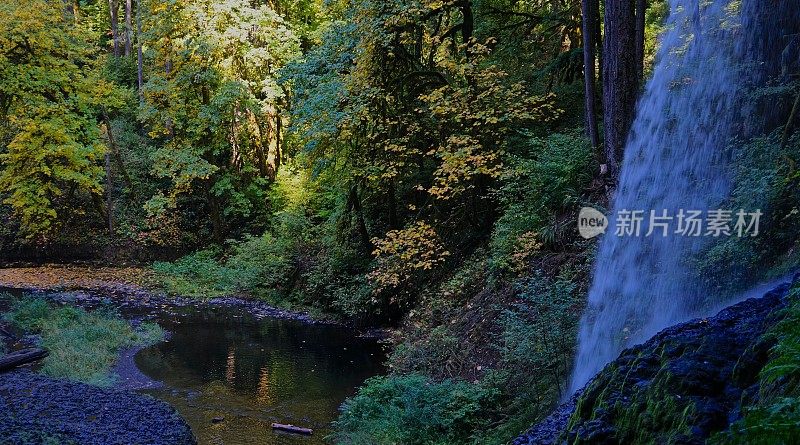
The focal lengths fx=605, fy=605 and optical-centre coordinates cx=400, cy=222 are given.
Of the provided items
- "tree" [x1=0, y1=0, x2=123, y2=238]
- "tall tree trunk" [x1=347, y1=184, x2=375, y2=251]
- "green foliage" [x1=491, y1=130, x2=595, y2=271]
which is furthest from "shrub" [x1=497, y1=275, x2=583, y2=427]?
"tree" [x1=0, y1=0, x2=123, y2=238]

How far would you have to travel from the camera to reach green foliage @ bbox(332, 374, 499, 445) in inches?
285

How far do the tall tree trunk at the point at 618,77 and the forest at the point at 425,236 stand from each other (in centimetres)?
3

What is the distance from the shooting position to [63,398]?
8617 mm

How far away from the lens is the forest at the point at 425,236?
6297mm

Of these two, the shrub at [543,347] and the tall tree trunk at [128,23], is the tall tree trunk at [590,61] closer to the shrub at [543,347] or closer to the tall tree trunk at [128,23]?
the shrub at [543,347]

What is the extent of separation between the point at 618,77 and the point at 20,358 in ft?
35.9

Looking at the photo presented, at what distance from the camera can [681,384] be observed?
3.26 metres

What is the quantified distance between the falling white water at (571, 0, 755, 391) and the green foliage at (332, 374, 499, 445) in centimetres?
134

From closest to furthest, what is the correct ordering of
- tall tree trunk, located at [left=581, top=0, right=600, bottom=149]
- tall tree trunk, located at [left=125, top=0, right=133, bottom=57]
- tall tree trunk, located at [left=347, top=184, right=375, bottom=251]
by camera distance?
tall tree trunk, located at [left=581, top=0, right=600, bottom=149], tall tree trunk, located at [left=347, top=184, right=375, bottom=251], tall tree trunk, located at [left=125, top=0, right=133, bottom=57]

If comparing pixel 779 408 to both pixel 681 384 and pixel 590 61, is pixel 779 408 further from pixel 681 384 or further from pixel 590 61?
pixel 590 61

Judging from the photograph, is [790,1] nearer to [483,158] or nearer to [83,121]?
[483,158]

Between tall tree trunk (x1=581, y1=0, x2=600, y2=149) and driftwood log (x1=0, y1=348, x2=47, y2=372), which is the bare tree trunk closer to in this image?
driftwood log (x1=0, y1=348, x2=47, y2=372)

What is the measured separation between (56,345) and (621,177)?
35.8ft

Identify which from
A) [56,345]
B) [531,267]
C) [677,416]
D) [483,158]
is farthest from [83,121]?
[677,416]
